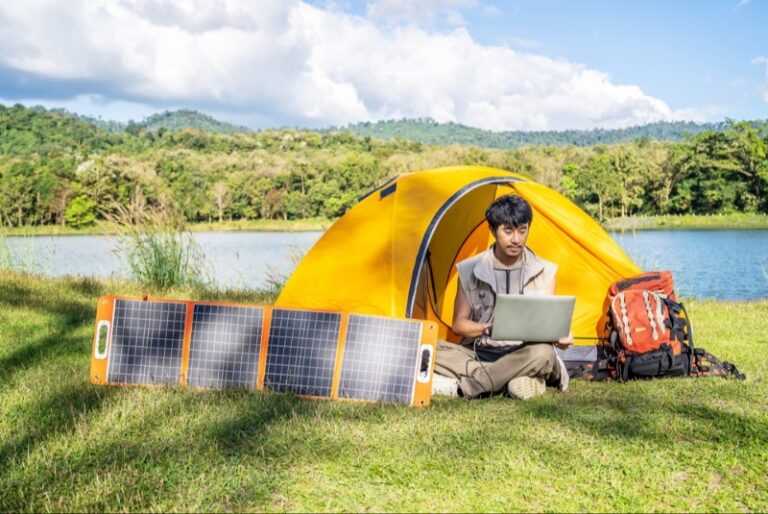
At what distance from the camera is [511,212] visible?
3.60 meters

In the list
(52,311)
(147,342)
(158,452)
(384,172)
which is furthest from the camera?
(384,172)

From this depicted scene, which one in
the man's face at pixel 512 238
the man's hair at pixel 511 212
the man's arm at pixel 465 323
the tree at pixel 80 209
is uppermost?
the man's hair at pixel 511 212

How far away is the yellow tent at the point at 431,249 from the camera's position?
4.25 metres

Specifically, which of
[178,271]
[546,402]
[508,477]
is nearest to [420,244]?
[546,402]

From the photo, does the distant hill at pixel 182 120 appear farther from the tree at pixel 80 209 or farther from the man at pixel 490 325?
the man at pixel 490 325

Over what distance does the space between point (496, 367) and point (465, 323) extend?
28cm

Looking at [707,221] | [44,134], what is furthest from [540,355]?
[44,134]

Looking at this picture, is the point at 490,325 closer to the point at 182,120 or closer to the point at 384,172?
the point at 384,172

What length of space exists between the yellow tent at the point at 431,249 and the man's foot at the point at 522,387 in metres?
0.74

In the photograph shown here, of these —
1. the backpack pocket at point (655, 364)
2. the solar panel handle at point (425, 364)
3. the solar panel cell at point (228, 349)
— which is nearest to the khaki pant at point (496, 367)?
the solar panel handle at point (425, 364)

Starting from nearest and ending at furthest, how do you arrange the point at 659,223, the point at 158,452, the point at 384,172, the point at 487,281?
the point at 158,452 < the point at 487,281 < the point at 659,223 < the point at 384,172

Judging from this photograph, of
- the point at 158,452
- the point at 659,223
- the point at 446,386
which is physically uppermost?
the point at 659,223

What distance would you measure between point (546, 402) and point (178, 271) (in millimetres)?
5243

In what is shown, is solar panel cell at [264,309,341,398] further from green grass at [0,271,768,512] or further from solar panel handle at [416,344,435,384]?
solar panel handle at [416,344,435,384]
